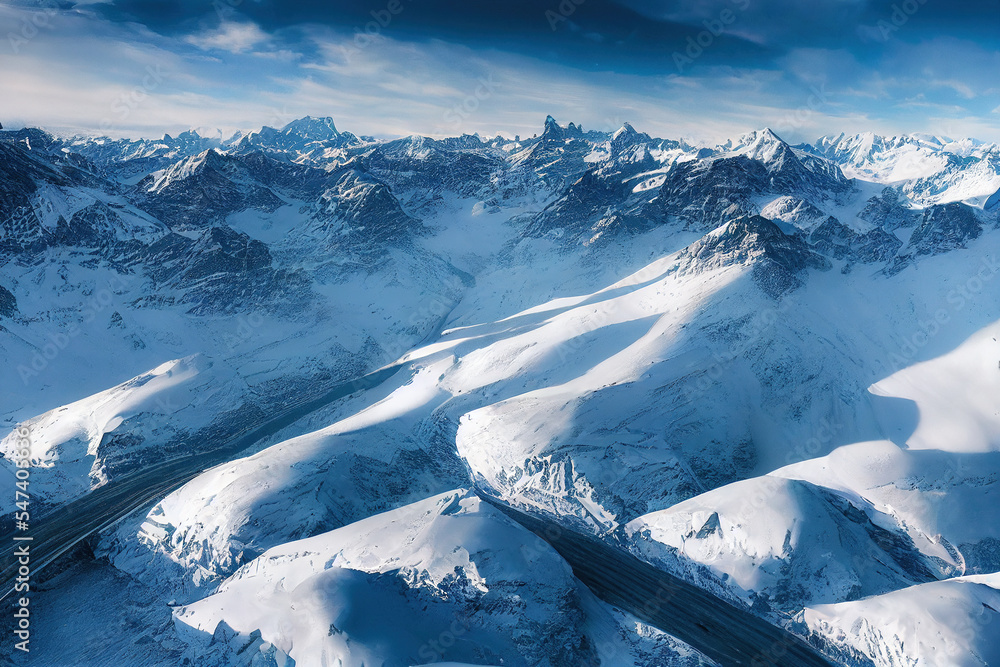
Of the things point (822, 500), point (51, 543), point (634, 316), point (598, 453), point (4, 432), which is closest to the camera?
point (822, 500)

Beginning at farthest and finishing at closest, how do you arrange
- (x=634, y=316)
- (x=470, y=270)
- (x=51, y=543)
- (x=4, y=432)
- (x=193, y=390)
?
1. (x=470, y=270)
2. (x=634, y=316)
3. (x=193, y=390)
4. (x=4, y=432)
5. (x=51, y=543)

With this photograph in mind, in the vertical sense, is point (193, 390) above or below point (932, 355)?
below

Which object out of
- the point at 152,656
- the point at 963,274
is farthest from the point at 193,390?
the point at 963,274

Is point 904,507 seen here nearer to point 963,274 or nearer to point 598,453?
point 598,453

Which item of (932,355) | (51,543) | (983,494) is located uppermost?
(932,355)

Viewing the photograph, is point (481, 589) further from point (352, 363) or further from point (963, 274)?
point (963, 274)

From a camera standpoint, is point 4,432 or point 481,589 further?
point 4,432

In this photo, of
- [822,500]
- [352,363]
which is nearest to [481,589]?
[822,500]
